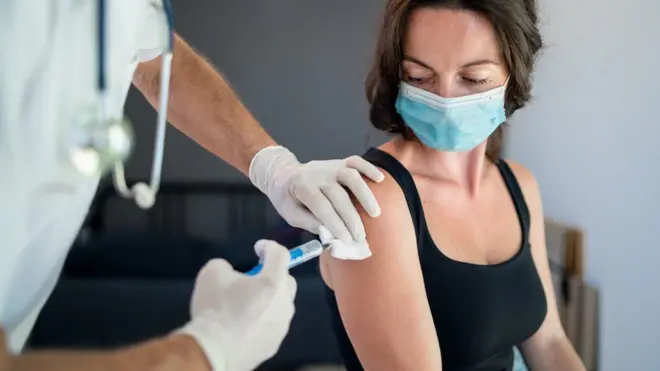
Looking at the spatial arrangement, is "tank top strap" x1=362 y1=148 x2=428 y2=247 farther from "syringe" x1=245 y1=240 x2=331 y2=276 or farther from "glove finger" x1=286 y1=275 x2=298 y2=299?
"glove finger" x1=286 y1=275 x2=298 y2=299

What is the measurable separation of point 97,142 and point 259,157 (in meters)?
0.43

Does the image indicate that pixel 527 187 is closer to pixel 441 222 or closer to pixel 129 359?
pixel 441 222

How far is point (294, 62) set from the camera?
292 cm

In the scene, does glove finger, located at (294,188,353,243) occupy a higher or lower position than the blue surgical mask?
lower

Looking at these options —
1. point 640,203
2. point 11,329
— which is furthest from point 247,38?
point 11,329

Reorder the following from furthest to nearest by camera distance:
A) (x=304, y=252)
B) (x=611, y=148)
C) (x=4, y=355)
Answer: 1. (x=611, y=148)
2. (x=304, y=252)
3. (x=4, y=355)

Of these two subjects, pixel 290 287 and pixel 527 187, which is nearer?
pixel 290 287

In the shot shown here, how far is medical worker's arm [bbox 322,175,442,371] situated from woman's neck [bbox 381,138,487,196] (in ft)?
0.55

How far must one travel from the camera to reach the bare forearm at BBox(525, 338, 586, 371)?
1.09m

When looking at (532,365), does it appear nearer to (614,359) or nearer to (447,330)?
(447,330)

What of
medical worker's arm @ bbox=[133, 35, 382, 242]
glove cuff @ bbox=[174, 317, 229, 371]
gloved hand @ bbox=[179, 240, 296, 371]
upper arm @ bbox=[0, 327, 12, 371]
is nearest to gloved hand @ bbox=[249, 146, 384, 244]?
medical worker's arm @ bbox=[133, 35, 382, 242]

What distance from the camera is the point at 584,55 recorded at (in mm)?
1776

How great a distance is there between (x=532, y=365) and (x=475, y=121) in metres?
0.49

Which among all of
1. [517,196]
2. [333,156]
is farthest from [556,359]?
[333,156]
